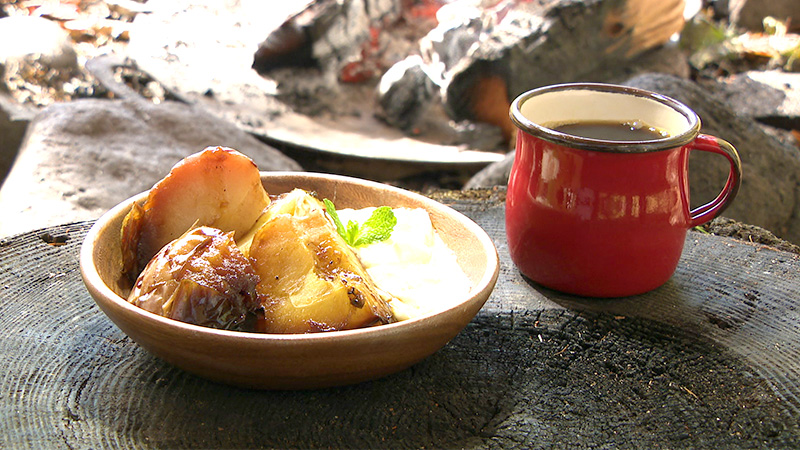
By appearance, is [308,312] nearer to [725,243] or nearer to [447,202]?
[447,202]

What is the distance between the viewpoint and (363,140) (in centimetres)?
455

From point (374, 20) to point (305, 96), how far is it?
3.11 feet

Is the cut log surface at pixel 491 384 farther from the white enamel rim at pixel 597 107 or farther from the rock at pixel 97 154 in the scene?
the rock at pixel 97 154

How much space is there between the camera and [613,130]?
1.80 metres

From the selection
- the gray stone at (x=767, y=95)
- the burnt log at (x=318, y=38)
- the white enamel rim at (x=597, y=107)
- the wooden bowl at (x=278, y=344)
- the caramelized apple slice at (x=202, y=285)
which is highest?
the white enamel rim at (x=597, y=107)

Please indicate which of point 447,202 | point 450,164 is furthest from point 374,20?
point 447,202

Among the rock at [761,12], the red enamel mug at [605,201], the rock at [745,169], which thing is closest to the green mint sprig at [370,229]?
the red enamel mug at [605,201]

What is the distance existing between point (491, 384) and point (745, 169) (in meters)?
1.94

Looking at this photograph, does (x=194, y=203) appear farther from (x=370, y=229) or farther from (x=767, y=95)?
(x=767, y=95)

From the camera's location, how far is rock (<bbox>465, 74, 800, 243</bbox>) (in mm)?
2736

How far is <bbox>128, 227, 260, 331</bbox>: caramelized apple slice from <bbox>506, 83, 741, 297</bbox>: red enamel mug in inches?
28.4

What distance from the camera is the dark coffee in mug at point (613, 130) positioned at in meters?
1.75

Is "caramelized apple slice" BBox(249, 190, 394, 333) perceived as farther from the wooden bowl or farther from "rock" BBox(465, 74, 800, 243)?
"rock" BBox(465, 74, 800, 243)

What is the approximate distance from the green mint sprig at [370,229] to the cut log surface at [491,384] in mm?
283
